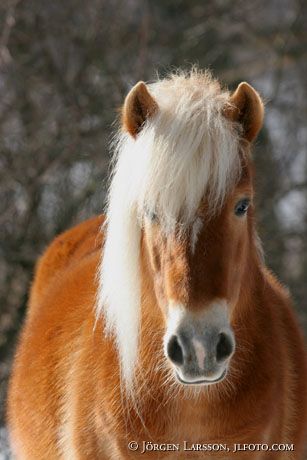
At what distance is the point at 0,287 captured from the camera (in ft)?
24.3

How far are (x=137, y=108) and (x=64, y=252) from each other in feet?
6.74

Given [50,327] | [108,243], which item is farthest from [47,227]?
[108,243]

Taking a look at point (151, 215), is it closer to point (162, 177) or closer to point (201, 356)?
point (162, 177)

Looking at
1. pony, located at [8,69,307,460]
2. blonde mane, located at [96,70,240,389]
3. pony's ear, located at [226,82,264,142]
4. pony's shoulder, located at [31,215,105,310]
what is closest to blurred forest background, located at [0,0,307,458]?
pony's shoulder, located at [31,215,105,310]

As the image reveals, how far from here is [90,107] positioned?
319 inches

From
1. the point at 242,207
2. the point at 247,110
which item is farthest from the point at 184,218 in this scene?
the point at 247,110

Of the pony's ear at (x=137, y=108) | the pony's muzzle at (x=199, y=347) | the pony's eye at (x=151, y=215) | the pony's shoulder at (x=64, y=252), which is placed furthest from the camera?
the pony's shoulder at (x=64, y=252)

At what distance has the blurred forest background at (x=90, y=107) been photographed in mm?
7617

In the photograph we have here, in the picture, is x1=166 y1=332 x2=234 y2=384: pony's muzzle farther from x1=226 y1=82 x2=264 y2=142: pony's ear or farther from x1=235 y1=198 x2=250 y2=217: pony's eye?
x1=226 y1=82 x2=264 y2=142: pony's ear

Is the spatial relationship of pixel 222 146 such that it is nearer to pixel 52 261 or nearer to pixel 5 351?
pixel 52 261

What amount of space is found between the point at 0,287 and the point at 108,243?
13.3 ft

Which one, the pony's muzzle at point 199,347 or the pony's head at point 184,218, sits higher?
the pony's head at point 184,218

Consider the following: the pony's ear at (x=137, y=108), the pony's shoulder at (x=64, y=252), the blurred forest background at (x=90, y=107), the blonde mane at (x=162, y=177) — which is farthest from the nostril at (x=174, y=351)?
the blurred forest background at (x=90, y=107)

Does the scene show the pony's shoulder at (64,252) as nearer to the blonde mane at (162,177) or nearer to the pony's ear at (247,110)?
the blonde mane at (162,177)
